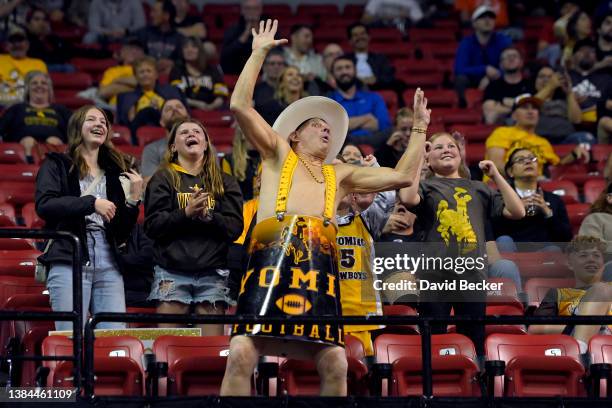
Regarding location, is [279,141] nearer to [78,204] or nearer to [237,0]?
[78,204]

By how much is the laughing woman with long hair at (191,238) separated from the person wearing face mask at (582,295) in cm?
197

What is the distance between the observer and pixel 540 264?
358 inches

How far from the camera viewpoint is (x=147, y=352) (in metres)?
7.62

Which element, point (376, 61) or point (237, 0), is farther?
point (237, 0)

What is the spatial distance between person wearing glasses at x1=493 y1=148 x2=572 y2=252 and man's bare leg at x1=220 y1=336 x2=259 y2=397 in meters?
3.23

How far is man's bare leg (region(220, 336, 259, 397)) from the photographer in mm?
6637

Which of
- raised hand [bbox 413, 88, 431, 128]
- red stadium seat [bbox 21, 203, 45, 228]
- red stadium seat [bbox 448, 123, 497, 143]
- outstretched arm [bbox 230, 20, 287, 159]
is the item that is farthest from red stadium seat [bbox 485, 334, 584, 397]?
red stadium seat [bbox 448, 123, 497, 143]

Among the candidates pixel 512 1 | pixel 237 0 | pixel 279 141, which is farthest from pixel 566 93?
pixel 279 141

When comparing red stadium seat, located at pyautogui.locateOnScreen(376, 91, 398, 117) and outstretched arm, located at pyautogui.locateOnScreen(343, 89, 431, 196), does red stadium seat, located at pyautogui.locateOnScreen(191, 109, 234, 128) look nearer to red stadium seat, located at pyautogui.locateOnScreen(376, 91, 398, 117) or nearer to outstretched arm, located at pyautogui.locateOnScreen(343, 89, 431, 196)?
red stadium seat, located at pyautogui.locateOnScreen(376, 91, 398, 117)

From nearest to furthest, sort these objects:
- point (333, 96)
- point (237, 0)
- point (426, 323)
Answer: point (426, 323), point (333, 96), point (237, 0)

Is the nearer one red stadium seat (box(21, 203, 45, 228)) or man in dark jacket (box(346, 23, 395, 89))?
red stadium seat (box(21, 203, 45, 228))

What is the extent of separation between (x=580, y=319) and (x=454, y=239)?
4.74ft

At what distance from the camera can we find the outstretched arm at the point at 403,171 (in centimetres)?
718

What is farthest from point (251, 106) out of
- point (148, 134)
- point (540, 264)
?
point (148, 134)
